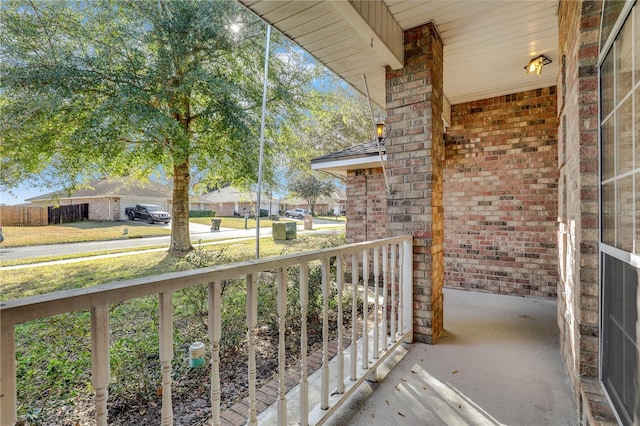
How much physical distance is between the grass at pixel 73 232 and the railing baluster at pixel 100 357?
21.8 feet

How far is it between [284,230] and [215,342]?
1087 cm

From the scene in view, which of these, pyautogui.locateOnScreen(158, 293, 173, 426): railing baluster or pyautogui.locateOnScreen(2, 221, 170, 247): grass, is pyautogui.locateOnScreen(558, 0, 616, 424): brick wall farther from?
pyautogui.locateOnScreen(2, 221, 170, 247): grass

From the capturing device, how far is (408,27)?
279 cm

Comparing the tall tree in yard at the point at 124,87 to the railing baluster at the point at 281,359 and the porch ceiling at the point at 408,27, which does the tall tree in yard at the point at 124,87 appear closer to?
the porch ceiling at the point at 408,27

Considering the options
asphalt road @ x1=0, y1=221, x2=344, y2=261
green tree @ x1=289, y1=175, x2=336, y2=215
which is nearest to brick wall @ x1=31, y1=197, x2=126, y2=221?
asphalt road @ x1=0, y1=221, x2=344, y2=261

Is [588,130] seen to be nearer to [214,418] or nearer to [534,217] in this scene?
[214,418]

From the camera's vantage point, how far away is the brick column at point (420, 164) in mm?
2789

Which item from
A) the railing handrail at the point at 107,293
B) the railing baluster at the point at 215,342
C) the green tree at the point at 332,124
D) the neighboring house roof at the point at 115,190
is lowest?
the railing baluster at the point at 215,342

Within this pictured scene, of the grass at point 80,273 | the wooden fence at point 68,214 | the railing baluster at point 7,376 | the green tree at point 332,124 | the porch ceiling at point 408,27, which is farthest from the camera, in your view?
the green tree at point 332,124

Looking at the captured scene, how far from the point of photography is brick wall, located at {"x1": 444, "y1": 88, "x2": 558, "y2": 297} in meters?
4.25

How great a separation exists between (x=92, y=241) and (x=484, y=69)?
8.42 meters

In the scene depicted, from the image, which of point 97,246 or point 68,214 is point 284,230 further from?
point 68,214

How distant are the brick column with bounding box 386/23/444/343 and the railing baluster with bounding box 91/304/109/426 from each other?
254 cm

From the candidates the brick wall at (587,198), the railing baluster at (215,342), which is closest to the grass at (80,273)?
the railing baluster at (215,342)
